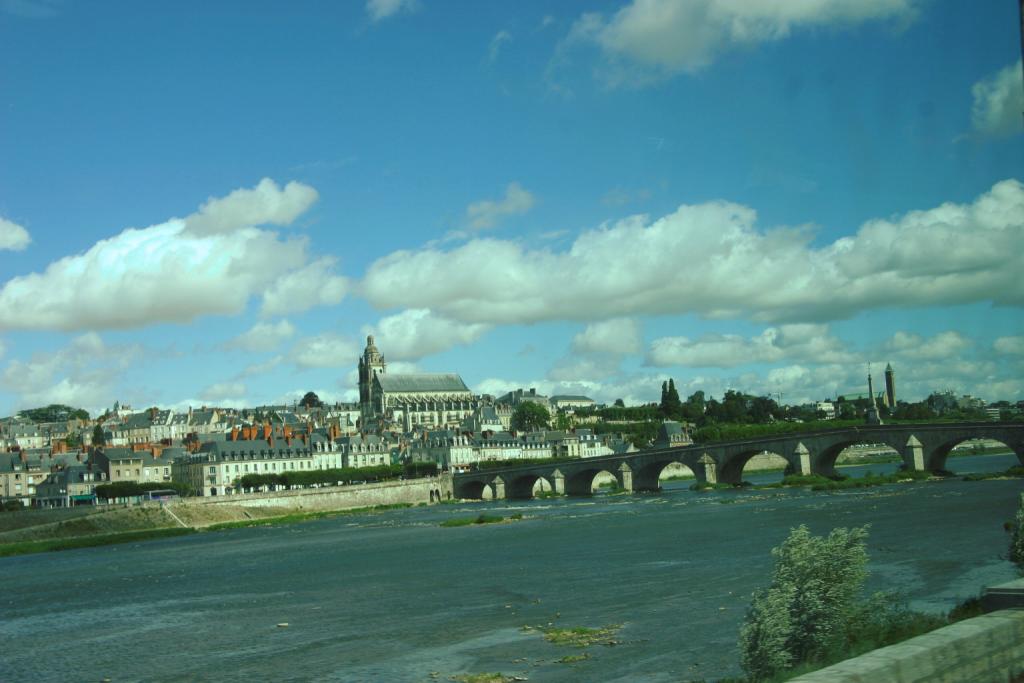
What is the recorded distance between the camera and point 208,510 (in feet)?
312

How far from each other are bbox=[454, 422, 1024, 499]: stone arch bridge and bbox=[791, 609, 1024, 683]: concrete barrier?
65.5 meters

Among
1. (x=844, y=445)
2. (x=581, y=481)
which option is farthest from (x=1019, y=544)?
(x=581, y=481)

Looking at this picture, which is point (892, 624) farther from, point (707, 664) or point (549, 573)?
point (549, 573)

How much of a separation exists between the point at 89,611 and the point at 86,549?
44.6 metres

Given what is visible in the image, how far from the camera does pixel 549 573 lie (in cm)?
3906

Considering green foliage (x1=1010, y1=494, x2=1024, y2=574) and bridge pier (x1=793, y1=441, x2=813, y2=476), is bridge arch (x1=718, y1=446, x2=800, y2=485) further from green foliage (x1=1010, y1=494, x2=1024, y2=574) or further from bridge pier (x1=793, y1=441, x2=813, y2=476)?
green foliage (x1=1010, y1=494, x2=1024, y2=574)

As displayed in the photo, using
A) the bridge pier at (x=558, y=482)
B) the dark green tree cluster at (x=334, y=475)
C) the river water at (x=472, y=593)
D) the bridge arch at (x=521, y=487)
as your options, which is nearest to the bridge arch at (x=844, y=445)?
the river water at (x=472, y=593)

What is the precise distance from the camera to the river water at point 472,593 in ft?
78.7

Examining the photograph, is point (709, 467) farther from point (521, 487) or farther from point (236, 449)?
point (236, 449)

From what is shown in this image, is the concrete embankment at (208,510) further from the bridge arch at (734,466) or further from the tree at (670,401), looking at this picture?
the tree at (670,401)

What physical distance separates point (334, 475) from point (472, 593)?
285 feet

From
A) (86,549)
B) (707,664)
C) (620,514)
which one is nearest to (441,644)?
(707,664)

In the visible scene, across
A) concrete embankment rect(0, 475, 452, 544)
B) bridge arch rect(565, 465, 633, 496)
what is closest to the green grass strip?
concrete embankment rect(0, 475, 452, 544)

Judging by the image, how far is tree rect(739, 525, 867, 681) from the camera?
13779 millimetres
